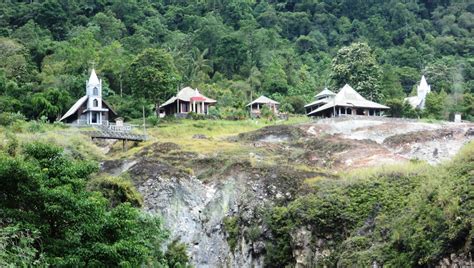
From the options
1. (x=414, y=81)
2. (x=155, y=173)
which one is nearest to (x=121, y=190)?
(x=155, y=173)

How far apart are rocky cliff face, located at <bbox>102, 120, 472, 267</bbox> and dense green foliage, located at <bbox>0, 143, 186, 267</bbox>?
16.0m

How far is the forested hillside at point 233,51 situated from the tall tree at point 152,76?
0.11 meters

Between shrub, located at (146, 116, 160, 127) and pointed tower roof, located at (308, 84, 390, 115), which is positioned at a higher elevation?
pointed tower roof, located at (308, 84, 390, 115)

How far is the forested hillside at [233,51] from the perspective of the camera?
276ft

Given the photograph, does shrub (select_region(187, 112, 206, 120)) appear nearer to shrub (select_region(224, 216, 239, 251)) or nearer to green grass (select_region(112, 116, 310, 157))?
green grass (select_region(112, 116, 310, 157))

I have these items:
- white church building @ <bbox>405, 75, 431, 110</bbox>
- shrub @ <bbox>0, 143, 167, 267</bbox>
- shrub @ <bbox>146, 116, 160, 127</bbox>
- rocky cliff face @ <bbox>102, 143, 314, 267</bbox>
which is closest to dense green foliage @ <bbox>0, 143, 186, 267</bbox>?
shrub @ <bbox>0, 143, 167, 267</bbox>

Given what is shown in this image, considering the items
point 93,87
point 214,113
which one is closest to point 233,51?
point 214,113

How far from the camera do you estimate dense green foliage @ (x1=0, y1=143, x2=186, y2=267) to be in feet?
103

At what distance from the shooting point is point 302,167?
56062 millimetres

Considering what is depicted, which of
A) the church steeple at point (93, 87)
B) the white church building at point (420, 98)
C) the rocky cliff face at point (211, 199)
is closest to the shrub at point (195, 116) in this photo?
the church steeple at point (93, 87)

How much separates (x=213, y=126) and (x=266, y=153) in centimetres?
1419

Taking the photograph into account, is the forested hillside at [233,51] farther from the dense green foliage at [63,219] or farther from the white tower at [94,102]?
the dense green foliage at [63,219]

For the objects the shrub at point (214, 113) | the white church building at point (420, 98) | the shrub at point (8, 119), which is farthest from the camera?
the white church building at point (420, 98)

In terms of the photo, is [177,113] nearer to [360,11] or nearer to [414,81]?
[414,81]
